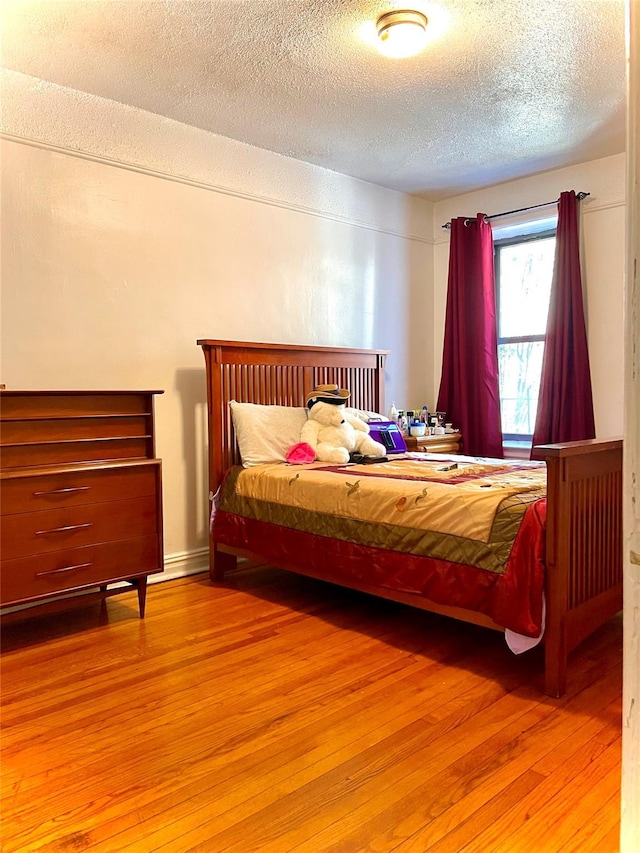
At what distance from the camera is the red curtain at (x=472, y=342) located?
4.47 meters

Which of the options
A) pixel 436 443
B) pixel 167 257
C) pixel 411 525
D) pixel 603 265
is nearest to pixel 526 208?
pixel 603 265

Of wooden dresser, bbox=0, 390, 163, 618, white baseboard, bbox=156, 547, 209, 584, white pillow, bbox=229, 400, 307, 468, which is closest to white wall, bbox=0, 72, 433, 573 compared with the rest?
white baseboard, bbox=156, 547, 209, 584

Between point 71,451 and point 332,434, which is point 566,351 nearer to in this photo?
point 332,434

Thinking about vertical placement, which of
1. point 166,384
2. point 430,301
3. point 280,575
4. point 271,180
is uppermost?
point 271,180

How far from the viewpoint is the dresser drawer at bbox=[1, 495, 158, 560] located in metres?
2.40

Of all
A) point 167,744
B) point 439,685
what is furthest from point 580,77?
point 167,744

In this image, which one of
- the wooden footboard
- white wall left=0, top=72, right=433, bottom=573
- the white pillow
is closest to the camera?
the wooden footboard

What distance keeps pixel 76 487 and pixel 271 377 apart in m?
1.44

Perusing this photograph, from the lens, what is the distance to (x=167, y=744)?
70.3 inches

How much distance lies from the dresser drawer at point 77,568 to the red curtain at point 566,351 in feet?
→ 8.74

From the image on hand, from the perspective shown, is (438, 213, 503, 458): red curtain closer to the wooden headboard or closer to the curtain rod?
the curtain rod

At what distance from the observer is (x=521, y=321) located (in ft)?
15.1

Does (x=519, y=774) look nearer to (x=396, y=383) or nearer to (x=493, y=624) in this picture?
(x=493, y=624)

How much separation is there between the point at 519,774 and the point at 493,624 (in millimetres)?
613
